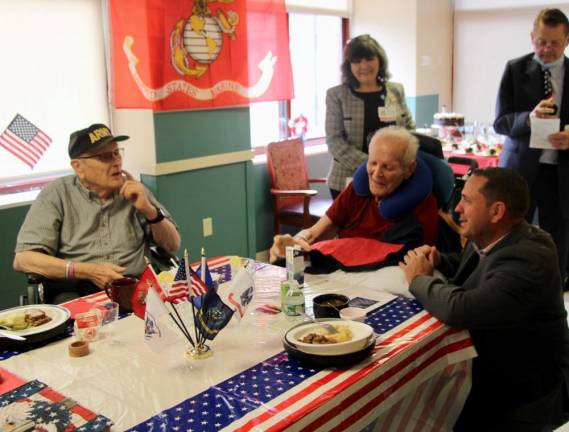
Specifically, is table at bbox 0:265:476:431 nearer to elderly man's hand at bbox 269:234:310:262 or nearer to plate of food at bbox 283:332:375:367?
plate of food at bbox 283:332:375:367

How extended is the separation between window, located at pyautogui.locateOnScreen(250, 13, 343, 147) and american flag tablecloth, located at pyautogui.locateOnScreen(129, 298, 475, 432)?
3.32 meters

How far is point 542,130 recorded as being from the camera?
3.29m

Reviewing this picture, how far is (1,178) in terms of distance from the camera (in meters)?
3.25

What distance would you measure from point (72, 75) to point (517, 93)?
8.31ft

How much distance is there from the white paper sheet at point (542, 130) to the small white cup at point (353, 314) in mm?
2052

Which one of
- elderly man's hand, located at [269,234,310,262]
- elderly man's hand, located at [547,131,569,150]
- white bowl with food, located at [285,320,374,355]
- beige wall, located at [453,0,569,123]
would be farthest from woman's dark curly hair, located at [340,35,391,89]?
beige wall, located at [453,0,569,123]

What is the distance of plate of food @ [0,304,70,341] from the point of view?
5.46 feet

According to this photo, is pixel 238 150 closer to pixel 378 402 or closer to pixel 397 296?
pixel 397 296

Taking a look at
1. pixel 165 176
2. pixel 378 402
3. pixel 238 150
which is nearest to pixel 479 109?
pixel 238 150

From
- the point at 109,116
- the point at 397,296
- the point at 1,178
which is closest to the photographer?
the point at 397,296

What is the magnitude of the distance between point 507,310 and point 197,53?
102 inches

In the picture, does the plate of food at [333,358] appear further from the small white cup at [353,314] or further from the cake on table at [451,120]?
the cake on table at [451,120]

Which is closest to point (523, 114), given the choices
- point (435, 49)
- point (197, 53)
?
point (197, 53)

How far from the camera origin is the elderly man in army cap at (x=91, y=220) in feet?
7.71
